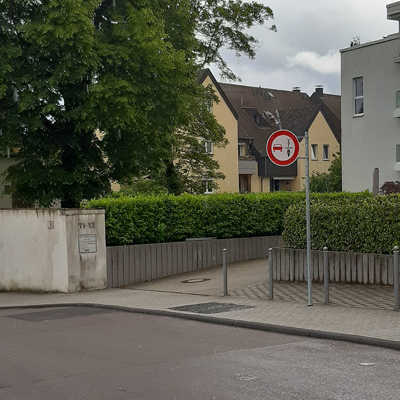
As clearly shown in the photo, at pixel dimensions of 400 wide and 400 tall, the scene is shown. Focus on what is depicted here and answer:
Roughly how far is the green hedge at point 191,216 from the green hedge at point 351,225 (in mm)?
1552

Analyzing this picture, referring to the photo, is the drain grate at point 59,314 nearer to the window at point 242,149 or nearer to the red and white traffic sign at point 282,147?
the red and white traffic sign at point 282,147

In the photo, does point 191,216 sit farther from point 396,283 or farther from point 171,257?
point 396,283

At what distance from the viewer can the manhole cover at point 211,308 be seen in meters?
13.1

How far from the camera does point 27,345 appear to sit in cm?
1049

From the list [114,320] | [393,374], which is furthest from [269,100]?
[393,374]

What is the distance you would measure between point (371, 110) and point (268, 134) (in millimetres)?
30413

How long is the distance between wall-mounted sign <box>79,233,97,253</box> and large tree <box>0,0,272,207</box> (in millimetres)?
2607

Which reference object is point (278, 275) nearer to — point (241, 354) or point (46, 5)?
point (241, 354)

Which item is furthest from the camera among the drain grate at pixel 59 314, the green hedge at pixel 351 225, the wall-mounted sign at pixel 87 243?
the wall-mounted sign at pixel 87 243

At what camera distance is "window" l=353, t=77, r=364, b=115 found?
115 ft

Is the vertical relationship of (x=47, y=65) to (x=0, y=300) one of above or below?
above

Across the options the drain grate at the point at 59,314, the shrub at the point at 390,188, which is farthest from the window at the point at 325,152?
the drain grate at the point at 59,314

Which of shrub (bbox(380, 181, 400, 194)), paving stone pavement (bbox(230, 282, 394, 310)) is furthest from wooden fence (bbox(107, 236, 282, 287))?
shrub (bbox(380, 181, 400, 194))

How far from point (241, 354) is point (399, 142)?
25906mm
